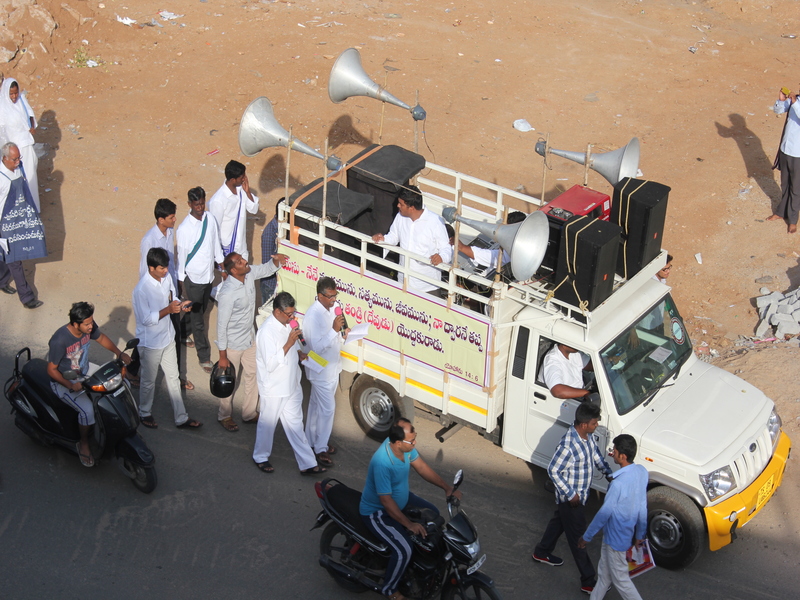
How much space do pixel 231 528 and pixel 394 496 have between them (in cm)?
189

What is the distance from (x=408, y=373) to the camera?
756cm

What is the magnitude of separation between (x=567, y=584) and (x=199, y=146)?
8.94 metres

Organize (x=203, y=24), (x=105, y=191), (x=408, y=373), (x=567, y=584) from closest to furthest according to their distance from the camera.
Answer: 1. (x=567, y=584)
2. (x=408, y=373)
3. (x=105, y=191)
4. (x=203, y=24)

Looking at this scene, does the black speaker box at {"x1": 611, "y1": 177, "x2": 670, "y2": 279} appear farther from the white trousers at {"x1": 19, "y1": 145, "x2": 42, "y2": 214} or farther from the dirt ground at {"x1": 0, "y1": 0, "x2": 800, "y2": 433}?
the white trousers at {"x1": 19, "y1": 145, "x2": 42, "y2": 214}

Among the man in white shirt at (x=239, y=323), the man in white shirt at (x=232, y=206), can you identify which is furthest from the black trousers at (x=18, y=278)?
the man in white shirt at (x=239, y=323)

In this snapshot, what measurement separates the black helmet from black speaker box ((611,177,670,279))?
359cm

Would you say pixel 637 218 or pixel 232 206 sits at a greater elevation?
pixel 637 218

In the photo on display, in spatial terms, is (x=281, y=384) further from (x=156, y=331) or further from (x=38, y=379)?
(x=38, y=379)

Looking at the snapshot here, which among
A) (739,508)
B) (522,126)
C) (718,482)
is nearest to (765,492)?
(739,508)

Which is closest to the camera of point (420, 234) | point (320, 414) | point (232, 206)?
point (320, 414)

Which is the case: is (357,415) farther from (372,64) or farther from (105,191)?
(372,64)

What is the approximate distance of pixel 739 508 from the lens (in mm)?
6512

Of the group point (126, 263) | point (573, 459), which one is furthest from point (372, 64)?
point (573, 459)

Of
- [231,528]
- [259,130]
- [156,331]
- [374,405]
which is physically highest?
[259,130]
